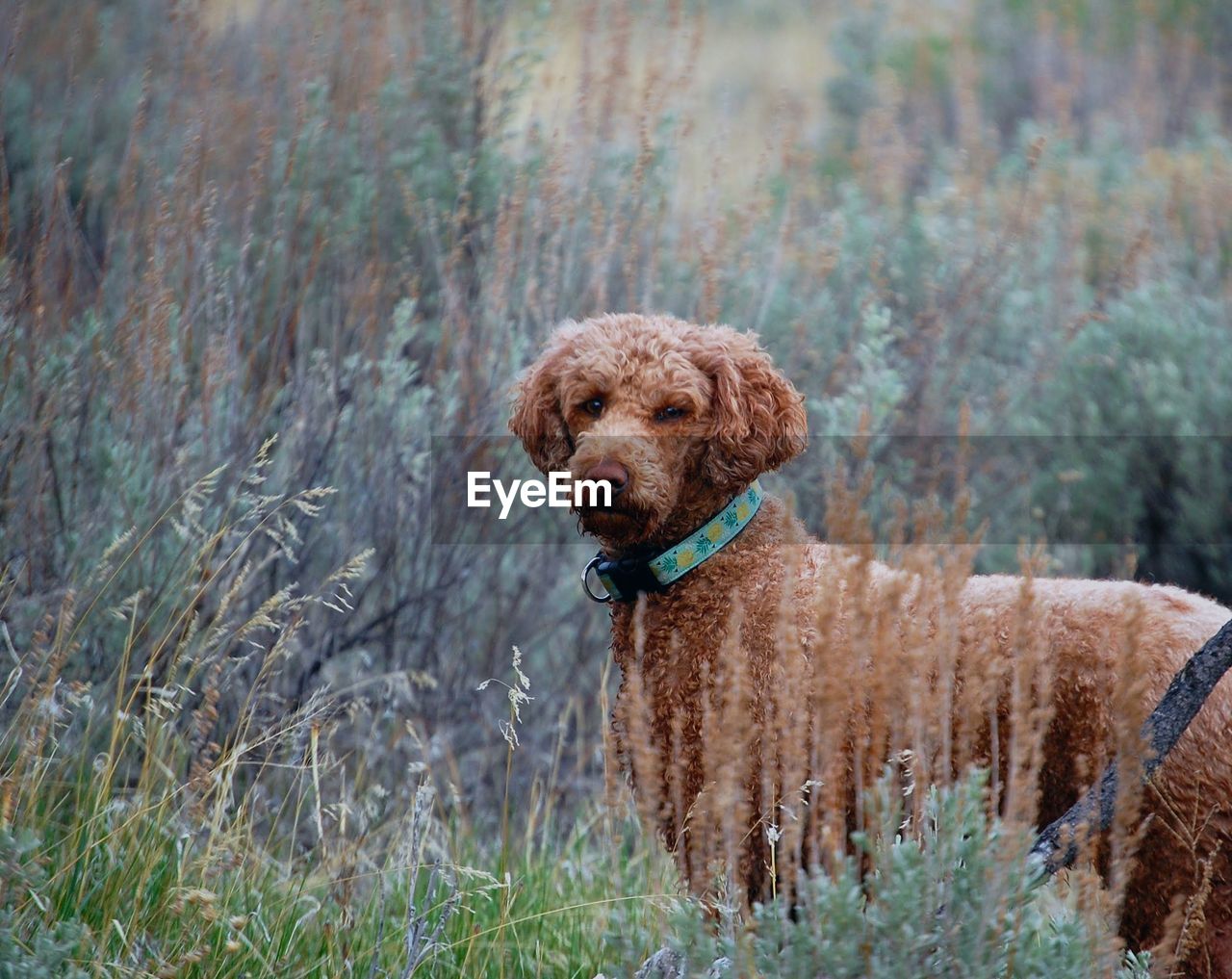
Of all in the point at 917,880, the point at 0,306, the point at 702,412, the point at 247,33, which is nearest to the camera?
the point at 917,880

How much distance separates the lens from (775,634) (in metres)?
2.78

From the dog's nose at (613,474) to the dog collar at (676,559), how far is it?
265mm

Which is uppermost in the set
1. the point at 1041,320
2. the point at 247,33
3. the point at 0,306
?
the point at 247,33

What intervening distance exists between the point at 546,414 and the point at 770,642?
0.81m

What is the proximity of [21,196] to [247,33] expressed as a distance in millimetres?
1780

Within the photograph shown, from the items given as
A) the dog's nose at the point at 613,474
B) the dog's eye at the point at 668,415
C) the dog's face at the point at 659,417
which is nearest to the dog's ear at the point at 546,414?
the dog's face at the point at 659,417

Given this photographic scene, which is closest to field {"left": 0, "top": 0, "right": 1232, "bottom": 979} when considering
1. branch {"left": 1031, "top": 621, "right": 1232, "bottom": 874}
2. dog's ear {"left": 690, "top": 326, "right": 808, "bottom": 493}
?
branch {"left": 1031, "top": 621, "right": 1232, "bottom": 874}

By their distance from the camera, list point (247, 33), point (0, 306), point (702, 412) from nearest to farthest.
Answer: point (702, 412) → point (0, 306) → point (247, 33)

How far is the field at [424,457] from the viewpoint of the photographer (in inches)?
104

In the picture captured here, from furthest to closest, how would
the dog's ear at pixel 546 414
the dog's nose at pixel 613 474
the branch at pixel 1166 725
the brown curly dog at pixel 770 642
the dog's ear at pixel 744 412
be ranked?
the dog's ear at pixel 546 414 < the dog's ear at pixel 744 412 < the dog's nose at pixel 613 474 < the brown curly dog at pixel 770 642 < the branch at pixel 1166 725

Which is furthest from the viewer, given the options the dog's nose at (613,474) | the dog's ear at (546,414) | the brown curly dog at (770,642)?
the dog's ear at (546,414)

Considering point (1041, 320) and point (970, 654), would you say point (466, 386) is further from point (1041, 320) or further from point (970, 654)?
point (1041, 320)

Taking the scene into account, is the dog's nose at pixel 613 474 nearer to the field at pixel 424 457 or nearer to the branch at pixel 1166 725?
the field at pixel 424 457

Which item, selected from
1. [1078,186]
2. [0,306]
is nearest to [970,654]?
[0,306]
